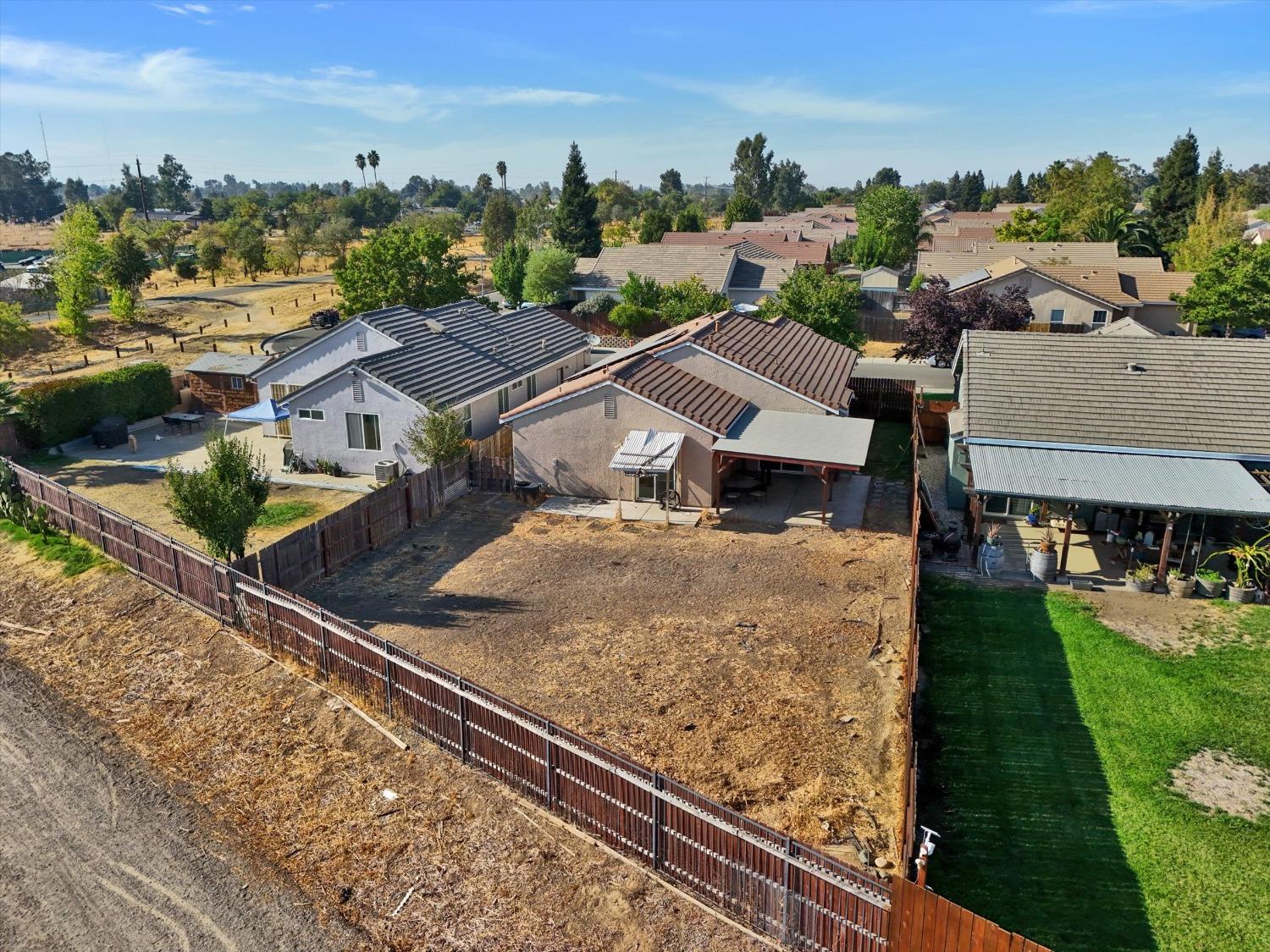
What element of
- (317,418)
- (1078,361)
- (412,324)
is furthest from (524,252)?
(1078,361)

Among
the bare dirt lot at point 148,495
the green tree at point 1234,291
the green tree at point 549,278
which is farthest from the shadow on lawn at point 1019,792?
the green tree at point 549,278

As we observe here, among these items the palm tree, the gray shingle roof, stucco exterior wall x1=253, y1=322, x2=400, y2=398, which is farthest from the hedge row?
the palm tree

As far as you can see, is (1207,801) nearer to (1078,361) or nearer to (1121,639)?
(1121,639)

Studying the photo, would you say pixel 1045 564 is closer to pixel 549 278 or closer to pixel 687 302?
pixel 687 302

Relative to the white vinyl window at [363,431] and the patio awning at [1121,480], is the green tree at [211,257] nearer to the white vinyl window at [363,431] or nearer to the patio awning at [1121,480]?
the white vinyl window at [363,431]

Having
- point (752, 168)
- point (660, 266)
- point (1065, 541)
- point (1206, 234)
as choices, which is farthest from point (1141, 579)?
point (752, 168)

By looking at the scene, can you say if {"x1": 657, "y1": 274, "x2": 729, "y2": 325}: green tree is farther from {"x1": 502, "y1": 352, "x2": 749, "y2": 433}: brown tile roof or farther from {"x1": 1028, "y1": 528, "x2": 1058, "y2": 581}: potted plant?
{"x1": 1028, "y1": 528, "x2": 1058, "y2": 581}: potted plant
